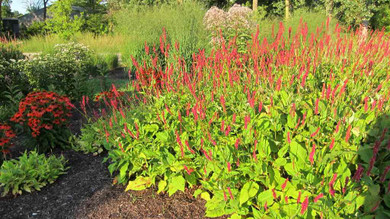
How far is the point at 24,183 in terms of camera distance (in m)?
2.66

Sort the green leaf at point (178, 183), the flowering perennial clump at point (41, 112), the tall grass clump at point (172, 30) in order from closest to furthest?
the green leaf at point (178, 183) → the flowering perennial clump at point (41, 112) → the tall grass clump at point (172, 30)

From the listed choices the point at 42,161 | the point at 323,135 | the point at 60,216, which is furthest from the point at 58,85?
the point at 323,135

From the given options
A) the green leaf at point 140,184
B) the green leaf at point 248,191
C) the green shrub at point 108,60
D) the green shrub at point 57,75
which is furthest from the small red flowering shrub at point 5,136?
the green shrub at point 108,60

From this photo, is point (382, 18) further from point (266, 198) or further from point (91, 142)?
point (266, 198)

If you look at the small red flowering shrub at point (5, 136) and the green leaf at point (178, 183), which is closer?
the green leaf at point (178, 183)

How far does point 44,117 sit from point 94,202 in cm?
136

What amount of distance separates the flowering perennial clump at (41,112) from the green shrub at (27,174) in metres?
0.44

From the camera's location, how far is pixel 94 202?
A: 2461 mm

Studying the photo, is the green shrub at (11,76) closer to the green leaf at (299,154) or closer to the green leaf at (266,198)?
the green leaf at (266,198)

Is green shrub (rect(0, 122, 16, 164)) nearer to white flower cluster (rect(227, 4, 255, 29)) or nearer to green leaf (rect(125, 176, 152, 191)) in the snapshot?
green leaf (rect(125, 176, 152, 191))

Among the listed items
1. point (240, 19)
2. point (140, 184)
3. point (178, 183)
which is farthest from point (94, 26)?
point (178, 183)

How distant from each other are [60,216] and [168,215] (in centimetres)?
91

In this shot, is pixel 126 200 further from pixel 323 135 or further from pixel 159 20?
pixel 159 20

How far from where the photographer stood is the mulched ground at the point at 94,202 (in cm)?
230
